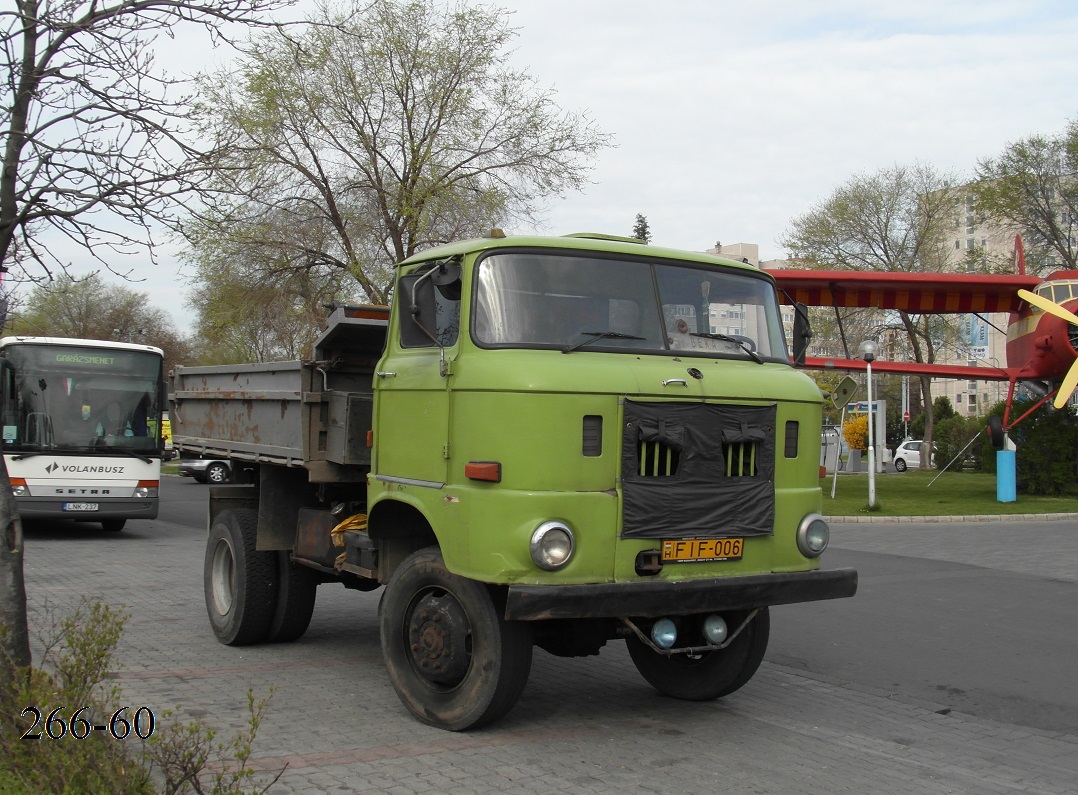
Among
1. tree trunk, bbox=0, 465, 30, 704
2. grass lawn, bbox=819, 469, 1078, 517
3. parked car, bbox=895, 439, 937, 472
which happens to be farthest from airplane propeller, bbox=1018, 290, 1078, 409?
tree trunk, bbox=0, 465, 30, 704

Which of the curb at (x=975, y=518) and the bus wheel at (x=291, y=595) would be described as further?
the curb at (x=975, y=518)

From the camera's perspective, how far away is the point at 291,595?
8.58 metres

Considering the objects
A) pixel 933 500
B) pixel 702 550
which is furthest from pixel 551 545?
pixel 933 500

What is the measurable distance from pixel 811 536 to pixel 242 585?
4.46m

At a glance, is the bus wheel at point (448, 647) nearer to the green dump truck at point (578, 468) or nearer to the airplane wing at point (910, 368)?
the green dump truck at point (578, 468)

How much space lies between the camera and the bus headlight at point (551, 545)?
5.52 metres

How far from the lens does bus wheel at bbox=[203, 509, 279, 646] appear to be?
8484 mm

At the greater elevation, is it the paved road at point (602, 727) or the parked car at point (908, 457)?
the parked car at point (908, 457)

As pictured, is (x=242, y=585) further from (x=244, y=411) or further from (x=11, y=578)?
(x=11, y=578)

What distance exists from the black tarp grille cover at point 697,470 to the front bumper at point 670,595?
0.29 metres

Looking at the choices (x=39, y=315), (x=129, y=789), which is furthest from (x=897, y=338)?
(x=129, y=789)

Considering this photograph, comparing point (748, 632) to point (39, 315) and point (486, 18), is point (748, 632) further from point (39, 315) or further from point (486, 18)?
point (39, 315)

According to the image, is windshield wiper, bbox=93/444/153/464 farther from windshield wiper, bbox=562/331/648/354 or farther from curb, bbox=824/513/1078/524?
windshield wiper, bbox=562/331/648/354

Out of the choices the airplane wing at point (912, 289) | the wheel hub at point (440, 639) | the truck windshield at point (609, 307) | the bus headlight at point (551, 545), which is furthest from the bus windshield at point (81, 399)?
the airplane wing at point (912, 289)
